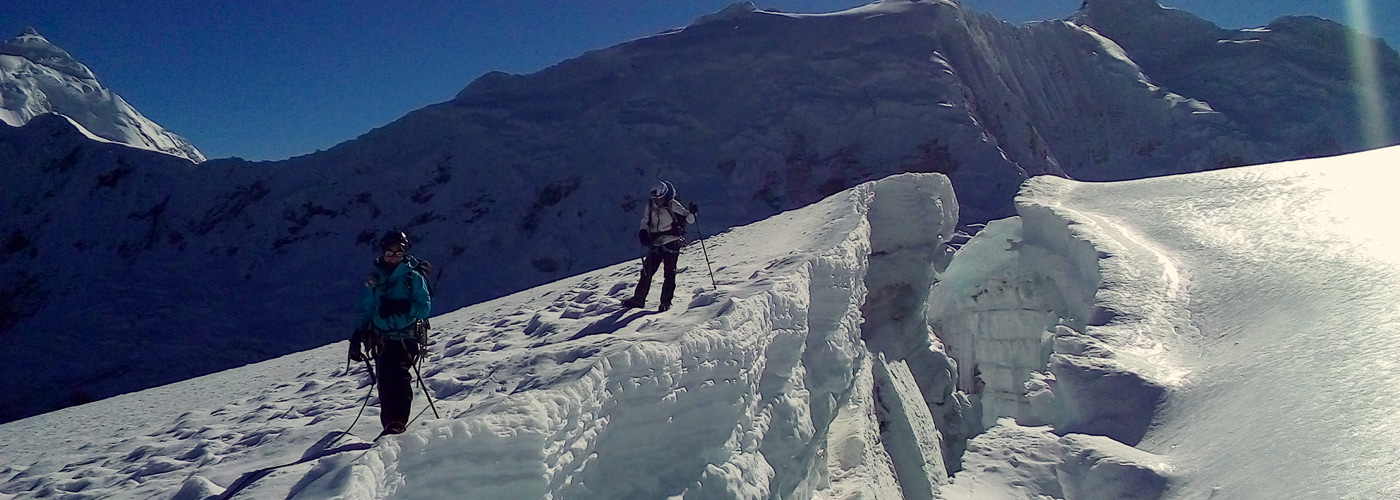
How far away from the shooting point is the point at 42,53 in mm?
58188

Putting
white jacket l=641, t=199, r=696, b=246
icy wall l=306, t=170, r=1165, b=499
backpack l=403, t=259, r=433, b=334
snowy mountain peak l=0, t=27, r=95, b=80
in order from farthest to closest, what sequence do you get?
snowy mountain peak l=0, t=27, r=95, b=80 < white jacket l=641, t=199, r=696, b=246 < backpack l=403, t=259, r=433, b=334 < icy wall l=306, t=170, r=1165, b=499

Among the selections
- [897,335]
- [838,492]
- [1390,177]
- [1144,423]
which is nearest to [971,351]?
[897,335]

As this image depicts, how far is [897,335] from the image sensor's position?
36.4 ft

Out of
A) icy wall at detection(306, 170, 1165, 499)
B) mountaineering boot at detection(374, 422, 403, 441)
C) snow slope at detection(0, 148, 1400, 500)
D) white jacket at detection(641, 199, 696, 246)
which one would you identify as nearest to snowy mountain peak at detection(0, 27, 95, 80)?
snow slope at detection(0, 148, 1400, 500)

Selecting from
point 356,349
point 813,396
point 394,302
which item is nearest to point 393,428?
point 356,349

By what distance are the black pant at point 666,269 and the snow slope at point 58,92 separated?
57408 mm

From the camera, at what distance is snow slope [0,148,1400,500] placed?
3.85 m

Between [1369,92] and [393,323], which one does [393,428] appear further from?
[1369,92]

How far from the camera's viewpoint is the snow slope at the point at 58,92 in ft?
166

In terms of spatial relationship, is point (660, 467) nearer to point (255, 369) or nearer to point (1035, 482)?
point (1035, 482)

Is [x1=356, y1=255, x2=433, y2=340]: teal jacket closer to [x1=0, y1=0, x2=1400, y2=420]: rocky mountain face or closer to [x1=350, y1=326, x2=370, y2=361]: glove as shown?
[x1=350, y1=326, x2=370, y2=361]: glove

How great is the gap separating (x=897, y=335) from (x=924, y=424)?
141 centimetres

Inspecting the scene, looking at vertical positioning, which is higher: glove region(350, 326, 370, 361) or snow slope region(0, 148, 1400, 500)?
glove region(350, 326, 370, 361)

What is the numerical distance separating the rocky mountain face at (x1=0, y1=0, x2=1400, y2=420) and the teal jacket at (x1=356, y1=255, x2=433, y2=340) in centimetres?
1485
